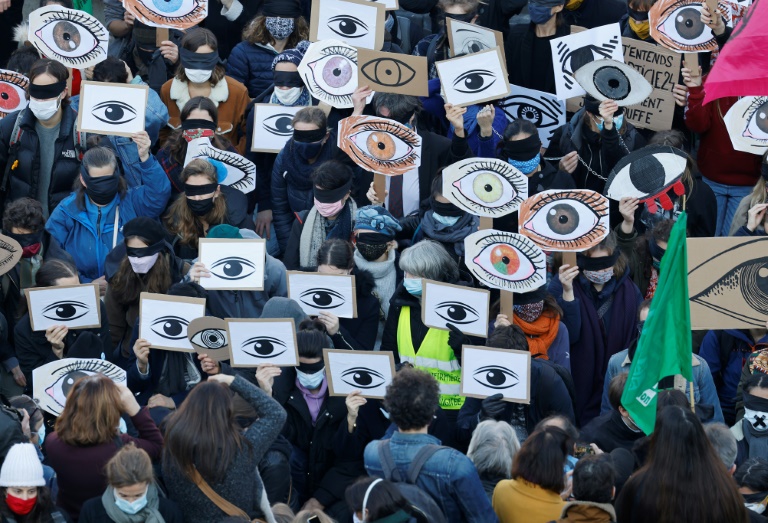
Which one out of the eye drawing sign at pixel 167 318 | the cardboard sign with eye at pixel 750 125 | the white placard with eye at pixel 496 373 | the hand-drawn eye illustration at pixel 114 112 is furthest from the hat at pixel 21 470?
the cardboard sign with eye at pixel 750 125

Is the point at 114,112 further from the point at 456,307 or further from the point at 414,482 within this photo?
the point at 414,482

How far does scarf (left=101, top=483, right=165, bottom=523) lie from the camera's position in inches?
249

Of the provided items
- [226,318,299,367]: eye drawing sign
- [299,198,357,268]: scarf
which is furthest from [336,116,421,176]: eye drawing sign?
[226,318,299,367]: eye drawing sign

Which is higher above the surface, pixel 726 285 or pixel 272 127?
pixel 272 127

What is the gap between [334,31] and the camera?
37.3ft

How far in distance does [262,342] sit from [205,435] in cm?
180

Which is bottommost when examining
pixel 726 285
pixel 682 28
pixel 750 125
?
pixel 726 285

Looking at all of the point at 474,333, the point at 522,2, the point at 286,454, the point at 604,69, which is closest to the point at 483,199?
the point at 474,333

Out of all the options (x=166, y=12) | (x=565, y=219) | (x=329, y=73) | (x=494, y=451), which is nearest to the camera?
(x=494, y=451)

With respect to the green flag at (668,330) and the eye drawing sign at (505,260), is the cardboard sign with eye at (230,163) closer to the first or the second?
the eye drawing sign at (505,260)

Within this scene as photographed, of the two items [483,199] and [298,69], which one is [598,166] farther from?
[298,69]

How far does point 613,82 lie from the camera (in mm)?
10773

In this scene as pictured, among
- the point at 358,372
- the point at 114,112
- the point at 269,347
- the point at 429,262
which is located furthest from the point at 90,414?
the point at 114,112

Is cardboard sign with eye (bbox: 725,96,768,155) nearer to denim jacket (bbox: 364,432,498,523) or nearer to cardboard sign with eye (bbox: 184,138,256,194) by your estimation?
cardboard sign with eye (bbox: 184,138,256,194)
